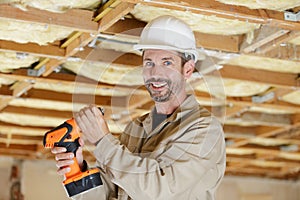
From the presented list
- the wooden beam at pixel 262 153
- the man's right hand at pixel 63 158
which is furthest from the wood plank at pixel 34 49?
the wooden beam at pixel 262 153

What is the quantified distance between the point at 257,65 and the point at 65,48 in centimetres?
129

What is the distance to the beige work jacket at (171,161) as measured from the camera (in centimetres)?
172

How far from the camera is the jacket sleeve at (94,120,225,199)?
1714mm

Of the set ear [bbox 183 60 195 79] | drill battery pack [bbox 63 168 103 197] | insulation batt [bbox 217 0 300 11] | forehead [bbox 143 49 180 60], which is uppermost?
insulation batt [bbox 217 0 300 11]

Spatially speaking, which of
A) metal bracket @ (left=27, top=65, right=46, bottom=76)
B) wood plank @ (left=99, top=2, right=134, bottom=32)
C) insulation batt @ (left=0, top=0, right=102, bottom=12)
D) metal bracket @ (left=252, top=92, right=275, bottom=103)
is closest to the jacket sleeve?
wood plank @ (left=99, top=2, right=134, bottom=32)

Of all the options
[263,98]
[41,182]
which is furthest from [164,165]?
[41,182]

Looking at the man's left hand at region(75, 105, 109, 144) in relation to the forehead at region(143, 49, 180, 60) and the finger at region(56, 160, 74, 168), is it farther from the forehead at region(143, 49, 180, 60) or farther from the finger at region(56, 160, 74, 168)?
the forehead at region(143, 49, 180, 60)

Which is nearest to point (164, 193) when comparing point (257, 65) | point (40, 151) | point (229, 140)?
point (257, 65)

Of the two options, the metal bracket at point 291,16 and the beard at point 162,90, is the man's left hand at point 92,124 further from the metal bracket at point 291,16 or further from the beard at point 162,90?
the metal bracket at point 291,16

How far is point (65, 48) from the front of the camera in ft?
11.2

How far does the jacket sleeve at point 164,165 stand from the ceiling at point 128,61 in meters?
0.28

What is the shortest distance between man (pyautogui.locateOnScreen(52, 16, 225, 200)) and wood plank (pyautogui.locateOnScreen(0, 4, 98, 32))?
931 mm

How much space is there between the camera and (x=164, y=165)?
5.78 feet

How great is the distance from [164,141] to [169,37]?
1.25 ft
